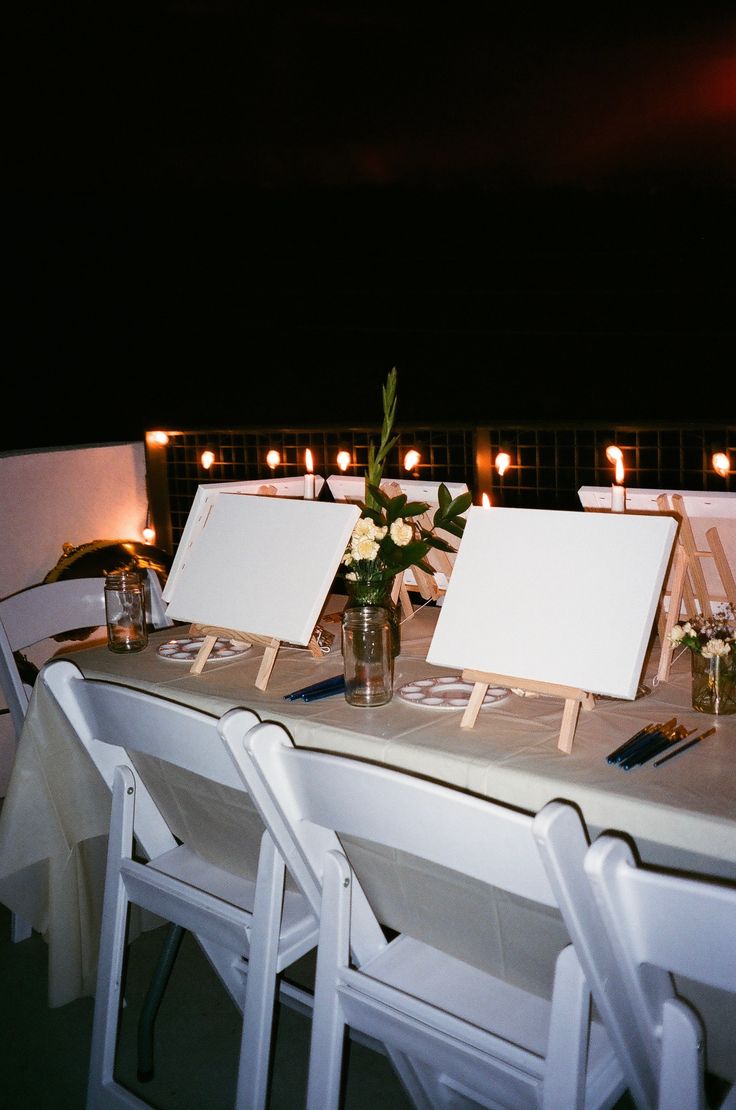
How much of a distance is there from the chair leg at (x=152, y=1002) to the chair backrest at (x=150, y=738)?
0.61 feet

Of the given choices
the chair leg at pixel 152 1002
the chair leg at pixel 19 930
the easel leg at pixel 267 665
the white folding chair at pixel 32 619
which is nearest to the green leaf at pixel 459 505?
the easel leg at pixel 267 665

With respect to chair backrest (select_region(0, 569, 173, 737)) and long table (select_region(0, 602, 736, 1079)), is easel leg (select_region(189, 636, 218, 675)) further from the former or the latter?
chair backrest (select_region(0, 569, 173, 737))

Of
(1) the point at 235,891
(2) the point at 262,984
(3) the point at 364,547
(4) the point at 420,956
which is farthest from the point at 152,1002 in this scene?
(3) the point at 364,547

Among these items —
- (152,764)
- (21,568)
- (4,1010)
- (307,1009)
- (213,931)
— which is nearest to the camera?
(213,931)

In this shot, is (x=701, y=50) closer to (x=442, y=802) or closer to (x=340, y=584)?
(x=340, y=584)

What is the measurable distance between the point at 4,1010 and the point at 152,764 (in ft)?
2.88

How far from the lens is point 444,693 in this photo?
1.91 meters

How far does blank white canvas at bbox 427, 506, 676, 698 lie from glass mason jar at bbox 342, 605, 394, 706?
0.13 meters

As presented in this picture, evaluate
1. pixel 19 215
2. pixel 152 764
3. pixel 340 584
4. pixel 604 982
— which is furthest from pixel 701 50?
pixel 604 982

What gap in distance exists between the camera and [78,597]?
2.59 m

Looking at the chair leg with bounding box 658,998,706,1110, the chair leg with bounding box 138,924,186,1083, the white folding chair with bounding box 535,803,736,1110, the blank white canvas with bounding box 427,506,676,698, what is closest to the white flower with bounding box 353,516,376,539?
the blank white canvas with bounding box 427,506,676,698

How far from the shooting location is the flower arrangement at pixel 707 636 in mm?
1693

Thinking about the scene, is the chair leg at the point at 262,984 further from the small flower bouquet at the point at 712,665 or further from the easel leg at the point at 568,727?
the small flower bouquet at the point at 712,665

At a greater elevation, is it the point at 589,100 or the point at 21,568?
the point at 589,100
